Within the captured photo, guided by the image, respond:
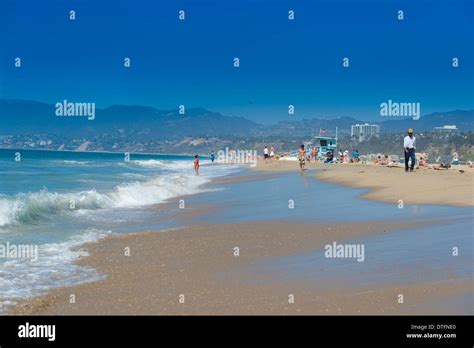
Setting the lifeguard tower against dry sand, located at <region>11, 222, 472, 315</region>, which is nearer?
dry sand, located at <region>11, 222, 472, 315</region>

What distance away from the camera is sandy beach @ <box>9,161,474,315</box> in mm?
6000

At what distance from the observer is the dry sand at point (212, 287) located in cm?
601

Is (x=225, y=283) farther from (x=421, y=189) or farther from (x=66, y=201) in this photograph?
(x=421, y=189)

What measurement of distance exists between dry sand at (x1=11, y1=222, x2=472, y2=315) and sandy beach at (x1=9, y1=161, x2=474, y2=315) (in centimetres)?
1

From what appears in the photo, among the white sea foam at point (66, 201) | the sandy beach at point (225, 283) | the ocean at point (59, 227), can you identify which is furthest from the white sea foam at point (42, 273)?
the white sea foam at point (66, 201)

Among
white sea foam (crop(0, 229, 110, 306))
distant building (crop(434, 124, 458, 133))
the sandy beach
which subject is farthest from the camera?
distant building (crop(434, 124, 458, 133))

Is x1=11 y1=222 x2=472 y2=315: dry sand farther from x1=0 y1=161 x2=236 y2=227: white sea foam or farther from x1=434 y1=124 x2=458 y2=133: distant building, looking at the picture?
x1=434 y1=124 x2=458 y2=133: distant building

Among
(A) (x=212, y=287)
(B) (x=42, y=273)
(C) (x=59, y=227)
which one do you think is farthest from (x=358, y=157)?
(A) (x=212, y=287)

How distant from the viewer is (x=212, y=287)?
714 cm

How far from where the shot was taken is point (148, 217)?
15.6 metres

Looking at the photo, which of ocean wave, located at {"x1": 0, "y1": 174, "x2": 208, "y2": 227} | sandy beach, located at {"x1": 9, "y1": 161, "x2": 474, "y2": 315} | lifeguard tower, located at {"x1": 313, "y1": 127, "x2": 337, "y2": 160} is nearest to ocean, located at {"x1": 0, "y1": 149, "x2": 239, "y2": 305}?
ocean wave, located at {"x1": 0, "y1": 174, "x2": 208, "y2": 227}

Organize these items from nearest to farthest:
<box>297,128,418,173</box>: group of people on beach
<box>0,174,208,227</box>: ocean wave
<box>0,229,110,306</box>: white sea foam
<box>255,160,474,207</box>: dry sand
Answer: <box>0,229,110,306</box>: white sea foam
<box>0,174,208,227</box>: ocean wave
<box>255,160,474,207</box>: dry sand
<box>297,128,418,173</box>: group of people on beach
